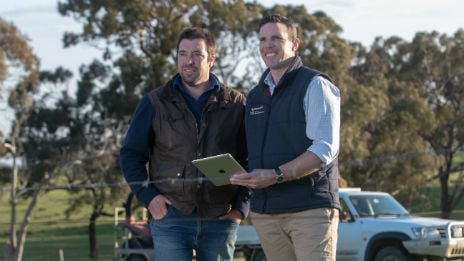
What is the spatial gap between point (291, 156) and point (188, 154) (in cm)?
73

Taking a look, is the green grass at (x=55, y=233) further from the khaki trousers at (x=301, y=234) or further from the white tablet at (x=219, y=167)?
the khaki trousers at (x=301, y=234)

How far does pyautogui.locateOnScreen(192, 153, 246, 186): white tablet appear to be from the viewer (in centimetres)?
399

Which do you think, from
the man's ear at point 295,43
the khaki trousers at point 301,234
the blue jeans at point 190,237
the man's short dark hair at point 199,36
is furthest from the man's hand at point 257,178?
the man's short dark hair at point 199,36

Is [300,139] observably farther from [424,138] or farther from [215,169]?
[424,138]

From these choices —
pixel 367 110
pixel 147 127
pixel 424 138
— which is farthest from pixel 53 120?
pixel 147 127

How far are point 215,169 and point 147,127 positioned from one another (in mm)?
617

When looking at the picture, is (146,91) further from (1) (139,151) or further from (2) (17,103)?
(1) (139,151)

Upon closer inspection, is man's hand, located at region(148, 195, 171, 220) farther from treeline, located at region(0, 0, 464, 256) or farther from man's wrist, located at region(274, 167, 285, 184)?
treeline, located at region(0, 0, 464, 256)

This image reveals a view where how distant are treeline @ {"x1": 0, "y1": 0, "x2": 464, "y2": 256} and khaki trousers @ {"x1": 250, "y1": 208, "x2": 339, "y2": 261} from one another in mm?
25989

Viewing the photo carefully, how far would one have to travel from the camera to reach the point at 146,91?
3109cm

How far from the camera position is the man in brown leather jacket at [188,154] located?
4457 millimetres

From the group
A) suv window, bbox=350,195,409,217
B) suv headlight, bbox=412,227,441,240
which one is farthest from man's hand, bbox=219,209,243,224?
suv window, bbox=350,195,409,217

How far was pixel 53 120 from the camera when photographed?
33094 mm

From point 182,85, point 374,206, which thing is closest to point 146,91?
point 374,206
